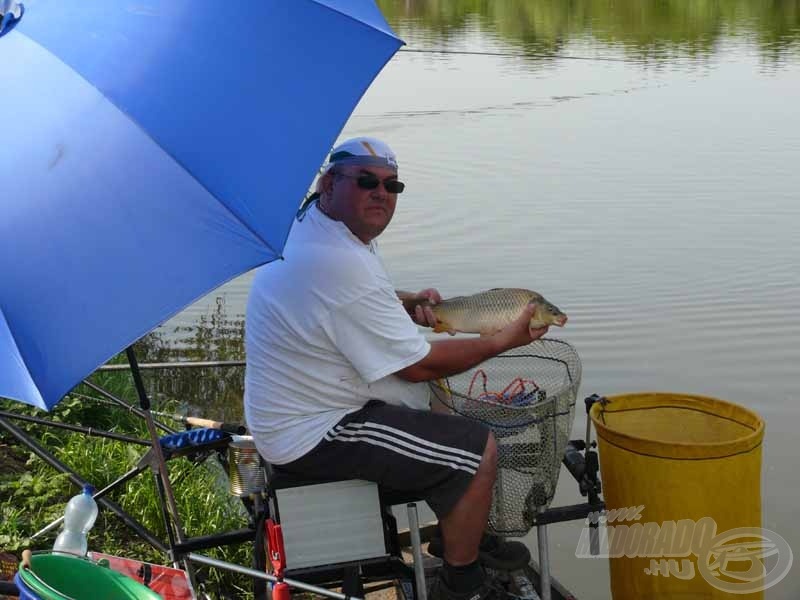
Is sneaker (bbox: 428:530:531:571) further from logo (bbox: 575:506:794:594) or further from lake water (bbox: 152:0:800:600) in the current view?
lake water (bbox: 152:0:800:600)

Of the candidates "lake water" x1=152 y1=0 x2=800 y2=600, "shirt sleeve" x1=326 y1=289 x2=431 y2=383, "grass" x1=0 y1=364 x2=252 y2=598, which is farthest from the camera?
"lake water" x1=152 y1=0 x2=800 y2=600

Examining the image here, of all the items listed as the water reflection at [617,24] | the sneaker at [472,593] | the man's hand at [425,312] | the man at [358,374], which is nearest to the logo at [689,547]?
the sneaker at [472,593]

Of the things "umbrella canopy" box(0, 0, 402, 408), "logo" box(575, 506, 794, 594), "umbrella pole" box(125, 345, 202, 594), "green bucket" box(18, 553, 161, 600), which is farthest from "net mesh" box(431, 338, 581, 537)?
"green bucket" box(18, 553, 161, 600)

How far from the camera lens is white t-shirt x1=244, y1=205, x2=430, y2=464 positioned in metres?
2.77

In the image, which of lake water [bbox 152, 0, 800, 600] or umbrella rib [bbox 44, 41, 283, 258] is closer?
umbrella rib [bbox 44, 41, 283, 258]

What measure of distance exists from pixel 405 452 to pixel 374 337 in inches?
11.7

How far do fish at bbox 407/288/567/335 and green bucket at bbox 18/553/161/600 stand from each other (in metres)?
1.10

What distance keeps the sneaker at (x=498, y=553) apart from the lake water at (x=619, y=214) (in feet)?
3.63

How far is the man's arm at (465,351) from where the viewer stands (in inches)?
111

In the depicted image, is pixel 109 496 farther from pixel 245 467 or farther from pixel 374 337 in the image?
pixel 374 337

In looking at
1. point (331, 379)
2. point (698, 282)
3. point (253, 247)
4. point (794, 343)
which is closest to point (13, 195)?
point (253, 247)

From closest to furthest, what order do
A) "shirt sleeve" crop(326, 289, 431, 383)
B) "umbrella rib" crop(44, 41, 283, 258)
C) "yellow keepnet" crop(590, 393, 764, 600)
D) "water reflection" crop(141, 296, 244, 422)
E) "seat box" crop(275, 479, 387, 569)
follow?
"umbrella rib" crop(44, 41, 283, 258), "shirt sleeve" crop(326, 289, 431, 383), "seat box" crop(275, 479, 387, 569), "yellow keepnet" crop(590, 393, 764, 600), "water reflection" crop(141, 296, 244, 422)

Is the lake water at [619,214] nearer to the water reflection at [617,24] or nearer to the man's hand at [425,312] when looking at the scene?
the water reflection at [617,24]

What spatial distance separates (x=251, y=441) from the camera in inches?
124
